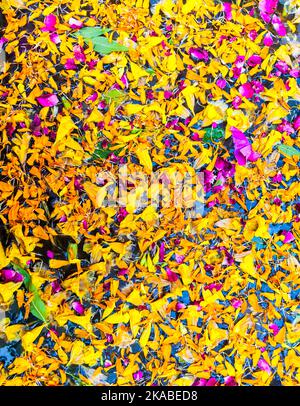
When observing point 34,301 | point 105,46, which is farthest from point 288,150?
point 34,301

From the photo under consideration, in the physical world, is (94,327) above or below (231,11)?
below

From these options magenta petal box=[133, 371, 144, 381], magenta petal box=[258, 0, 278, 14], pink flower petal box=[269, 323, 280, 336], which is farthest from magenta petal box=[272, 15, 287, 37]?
magenta petal box=[133, 371, 144, 381]

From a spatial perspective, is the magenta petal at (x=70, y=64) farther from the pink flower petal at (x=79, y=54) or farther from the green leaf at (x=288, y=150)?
the green leaf at (x=288, y=150)

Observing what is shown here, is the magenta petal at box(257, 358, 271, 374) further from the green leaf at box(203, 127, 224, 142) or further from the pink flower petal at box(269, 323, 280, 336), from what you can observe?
the green leaf at box(203, 127, 224, 142)

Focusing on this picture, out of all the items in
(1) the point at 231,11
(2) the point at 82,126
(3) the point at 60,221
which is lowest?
(3) the point at 60,221

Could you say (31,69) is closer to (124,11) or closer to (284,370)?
(124,11)
